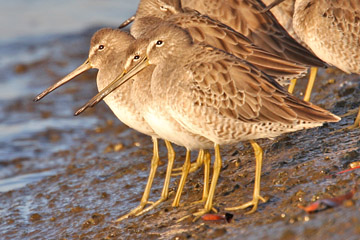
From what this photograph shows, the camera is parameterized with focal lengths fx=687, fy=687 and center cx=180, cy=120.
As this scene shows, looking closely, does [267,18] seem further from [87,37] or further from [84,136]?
[87,37]

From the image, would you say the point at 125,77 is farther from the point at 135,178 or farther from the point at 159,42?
the point at 135,178

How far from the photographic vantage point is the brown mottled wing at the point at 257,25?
19.6ft

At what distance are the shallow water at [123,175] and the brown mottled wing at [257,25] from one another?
680mm

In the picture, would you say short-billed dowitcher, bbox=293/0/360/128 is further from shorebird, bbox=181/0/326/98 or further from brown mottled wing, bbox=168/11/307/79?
brown mottled wing, bbox=168/11/307/79

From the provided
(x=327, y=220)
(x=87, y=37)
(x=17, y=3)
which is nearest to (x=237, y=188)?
(x=327, y=220)

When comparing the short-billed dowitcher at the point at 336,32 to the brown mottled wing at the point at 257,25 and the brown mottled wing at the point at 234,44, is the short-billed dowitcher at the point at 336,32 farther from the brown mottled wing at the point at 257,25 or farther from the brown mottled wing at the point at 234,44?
the brown mottled wing at the point at 234,44

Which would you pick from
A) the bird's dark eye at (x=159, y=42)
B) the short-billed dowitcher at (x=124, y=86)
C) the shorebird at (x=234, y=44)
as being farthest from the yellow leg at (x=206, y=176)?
the bird's dark eye at (x=159, y=42)

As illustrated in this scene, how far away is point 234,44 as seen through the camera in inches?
222

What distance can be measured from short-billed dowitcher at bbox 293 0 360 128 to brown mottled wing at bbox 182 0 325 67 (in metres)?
0.22

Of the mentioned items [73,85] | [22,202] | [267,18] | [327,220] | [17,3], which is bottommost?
[327,220]

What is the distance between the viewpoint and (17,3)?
14.4 meters

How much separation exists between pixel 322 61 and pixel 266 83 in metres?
1.41

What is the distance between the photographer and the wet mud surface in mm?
4430

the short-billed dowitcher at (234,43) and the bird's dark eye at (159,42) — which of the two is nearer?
the bird's dark eye at (159,42)
